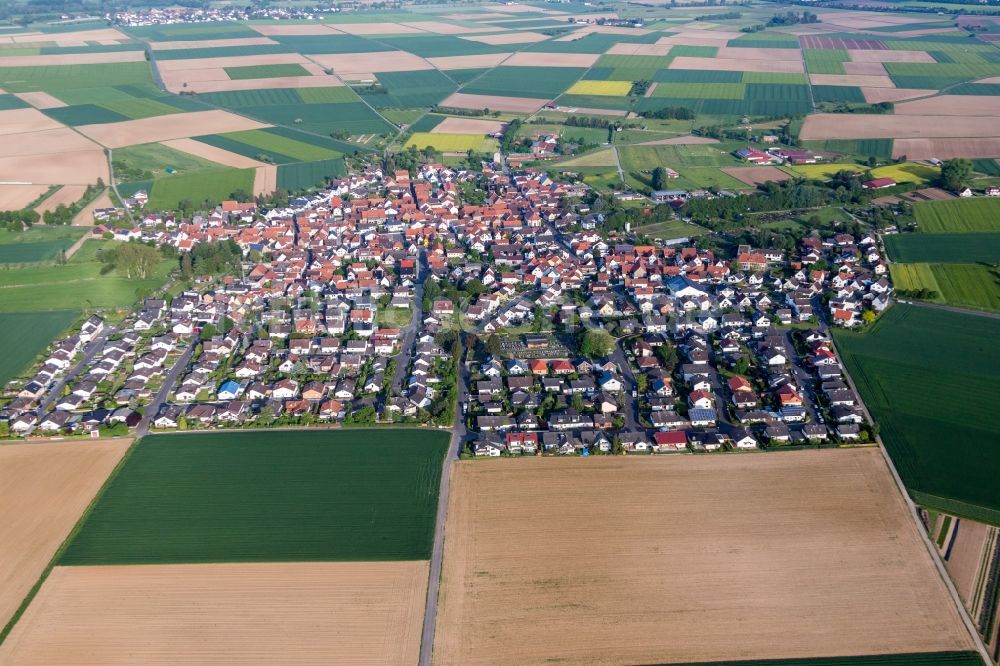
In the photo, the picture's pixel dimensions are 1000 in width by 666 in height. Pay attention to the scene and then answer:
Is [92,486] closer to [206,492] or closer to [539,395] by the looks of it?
[206,492]

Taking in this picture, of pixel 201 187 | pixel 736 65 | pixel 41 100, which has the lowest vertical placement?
pixel 201 187

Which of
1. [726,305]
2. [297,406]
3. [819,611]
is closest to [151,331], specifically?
[297,406]

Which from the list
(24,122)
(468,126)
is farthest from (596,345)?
(24,122)

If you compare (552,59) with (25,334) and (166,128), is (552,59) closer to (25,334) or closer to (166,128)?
(166,128)

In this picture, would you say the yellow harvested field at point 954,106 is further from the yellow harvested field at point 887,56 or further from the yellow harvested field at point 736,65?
the yellow harvested field at point 887,56

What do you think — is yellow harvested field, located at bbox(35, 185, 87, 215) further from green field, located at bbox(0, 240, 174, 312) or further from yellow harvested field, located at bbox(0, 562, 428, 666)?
yellow harvested field, located at bbox(0, 562, 428, 666)

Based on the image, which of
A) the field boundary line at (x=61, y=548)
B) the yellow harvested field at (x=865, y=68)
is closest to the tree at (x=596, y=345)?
the field boundary line at (x=61, y=548)
